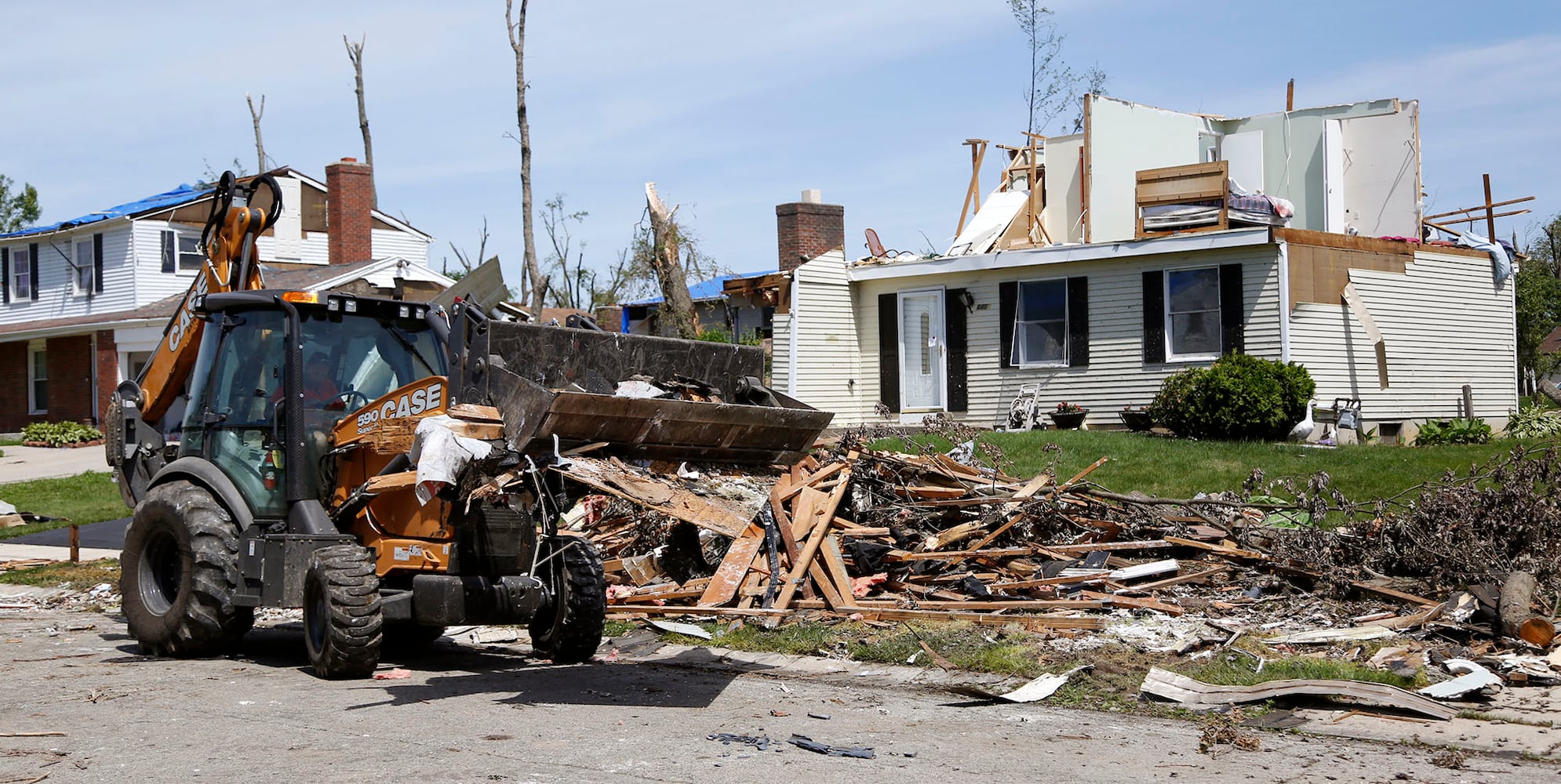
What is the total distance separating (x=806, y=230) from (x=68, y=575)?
15236mm

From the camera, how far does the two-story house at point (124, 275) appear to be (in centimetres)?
3428

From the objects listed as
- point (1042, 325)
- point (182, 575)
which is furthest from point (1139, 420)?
point (182, 575)

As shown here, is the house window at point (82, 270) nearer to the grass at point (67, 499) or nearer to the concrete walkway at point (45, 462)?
the concrete walkway at point (45, 462)

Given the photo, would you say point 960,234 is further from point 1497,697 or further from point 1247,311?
point 1497,697

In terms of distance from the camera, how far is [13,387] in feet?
122

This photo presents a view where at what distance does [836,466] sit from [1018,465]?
623 centimetres

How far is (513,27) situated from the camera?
35281 millimetres

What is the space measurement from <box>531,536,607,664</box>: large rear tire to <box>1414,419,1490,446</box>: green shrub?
606 inches

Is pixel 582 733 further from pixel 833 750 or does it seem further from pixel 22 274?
pixel 22 274

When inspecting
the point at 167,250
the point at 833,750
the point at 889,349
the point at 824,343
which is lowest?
the point at 833,750

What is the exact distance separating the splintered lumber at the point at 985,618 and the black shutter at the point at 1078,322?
13.0 metres

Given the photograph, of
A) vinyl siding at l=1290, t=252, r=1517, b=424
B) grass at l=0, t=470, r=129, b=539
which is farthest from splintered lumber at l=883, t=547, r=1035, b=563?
grass at l=0, t=470, r=129, b=539

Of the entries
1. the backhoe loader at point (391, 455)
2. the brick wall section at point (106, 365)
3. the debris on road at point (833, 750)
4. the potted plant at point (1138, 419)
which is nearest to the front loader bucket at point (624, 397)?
the backhoe loader at point (391, 455)

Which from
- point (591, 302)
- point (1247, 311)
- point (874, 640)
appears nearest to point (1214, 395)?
point (1247, 311)
